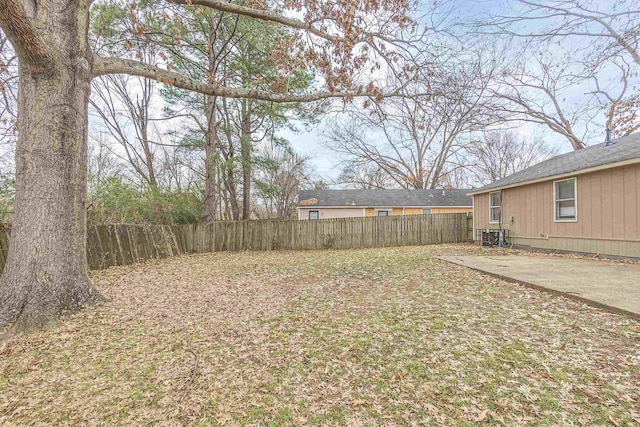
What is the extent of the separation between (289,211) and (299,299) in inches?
672

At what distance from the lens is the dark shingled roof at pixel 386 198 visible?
18281 mm

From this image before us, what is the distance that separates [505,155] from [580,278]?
22676 mm

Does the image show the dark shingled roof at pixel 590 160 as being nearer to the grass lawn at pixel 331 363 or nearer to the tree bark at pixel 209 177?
the grass lawn at pixel 331 363

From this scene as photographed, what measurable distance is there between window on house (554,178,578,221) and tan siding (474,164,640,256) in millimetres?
149

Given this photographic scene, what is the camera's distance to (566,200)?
26.4 ft

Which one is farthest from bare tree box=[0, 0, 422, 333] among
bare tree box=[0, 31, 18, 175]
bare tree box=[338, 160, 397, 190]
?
bare tree box=[338, 160, 397, 190]

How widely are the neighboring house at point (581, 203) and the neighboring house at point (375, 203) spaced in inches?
309

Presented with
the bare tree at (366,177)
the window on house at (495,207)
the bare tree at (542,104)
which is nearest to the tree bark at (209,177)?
the window on house at (495,207)

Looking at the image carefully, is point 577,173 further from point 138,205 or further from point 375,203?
point 138,205

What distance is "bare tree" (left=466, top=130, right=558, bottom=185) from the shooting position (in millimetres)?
22547

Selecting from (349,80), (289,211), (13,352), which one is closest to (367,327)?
(13,352)

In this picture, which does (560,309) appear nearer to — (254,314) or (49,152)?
(254,314)

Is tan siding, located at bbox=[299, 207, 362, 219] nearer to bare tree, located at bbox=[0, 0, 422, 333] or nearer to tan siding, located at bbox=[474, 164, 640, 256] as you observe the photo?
tan siding, located at bbox=[474, 164, 640, 256]

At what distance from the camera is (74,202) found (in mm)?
3557
